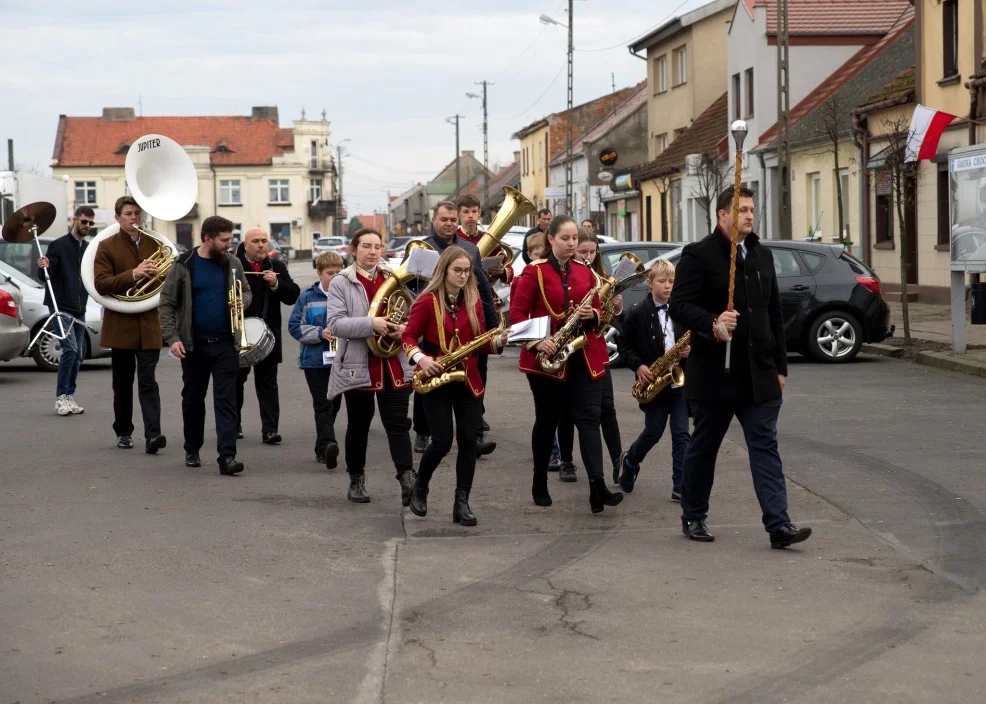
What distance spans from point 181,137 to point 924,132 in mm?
93307

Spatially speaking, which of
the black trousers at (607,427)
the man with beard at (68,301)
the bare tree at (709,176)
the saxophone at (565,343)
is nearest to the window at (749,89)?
the bare tree at (709,176)

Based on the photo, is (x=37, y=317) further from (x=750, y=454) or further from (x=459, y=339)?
(x=750, y=454)

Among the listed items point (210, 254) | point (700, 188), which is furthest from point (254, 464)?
point (700, 188)

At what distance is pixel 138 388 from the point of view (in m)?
11.3

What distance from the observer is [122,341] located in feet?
37.2

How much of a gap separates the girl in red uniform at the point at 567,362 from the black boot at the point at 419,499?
0.73 meters

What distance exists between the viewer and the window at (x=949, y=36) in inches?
1066

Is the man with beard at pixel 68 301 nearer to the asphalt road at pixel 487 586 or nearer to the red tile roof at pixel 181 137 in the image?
the asphalt road at pixel 487 586

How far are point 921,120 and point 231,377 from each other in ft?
55.4

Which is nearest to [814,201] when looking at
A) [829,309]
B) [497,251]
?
[829,309]

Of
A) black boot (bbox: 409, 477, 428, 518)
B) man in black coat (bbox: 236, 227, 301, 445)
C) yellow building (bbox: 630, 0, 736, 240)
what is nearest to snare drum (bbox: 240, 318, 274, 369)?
man in black coat (bbox: 236, 227, 301, 445)

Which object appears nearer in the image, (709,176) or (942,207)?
(942,207)

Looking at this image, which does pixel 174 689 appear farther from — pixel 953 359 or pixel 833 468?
pixel 953 359

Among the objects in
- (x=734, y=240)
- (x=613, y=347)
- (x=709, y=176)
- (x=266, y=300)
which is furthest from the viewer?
(x=709, y=176)
